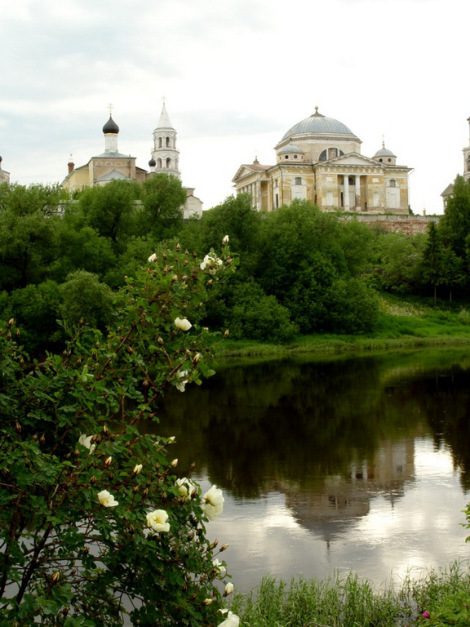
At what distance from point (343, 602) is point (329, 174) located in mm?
55055

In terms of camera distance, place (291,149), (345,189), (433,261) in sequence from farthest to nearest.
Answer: (291,149) < (345,189) < (433,261)

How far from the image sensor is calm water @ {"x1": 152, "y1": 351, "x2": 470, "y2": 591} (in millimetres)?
7527

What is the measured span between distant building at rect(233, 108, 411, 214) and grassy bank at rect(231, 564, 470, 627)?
5249 centimetres

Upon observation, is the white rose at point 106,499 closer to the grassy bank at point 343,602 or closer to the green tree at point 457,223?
the grassy bank at point 343,602

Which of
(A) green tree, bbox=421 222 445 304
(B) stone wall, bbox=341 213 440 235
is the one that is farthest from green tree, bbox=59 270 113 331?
(B) stone wall, bbox=341 213 440 235

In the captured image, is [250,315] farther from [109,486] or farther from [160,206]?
[109,486]

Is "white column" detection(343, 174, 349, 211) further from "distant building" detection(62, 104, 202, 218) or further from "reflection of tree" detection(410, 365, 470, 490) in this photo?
"reflection of tree" detection(410, 365, 470, 490)

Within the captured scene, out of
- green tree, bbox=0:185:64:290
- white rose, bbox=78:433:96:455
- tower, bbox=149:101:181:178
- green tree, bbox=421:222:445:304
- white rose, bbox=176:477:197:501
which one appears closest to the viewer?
white rose, bbox=176:477:197:501

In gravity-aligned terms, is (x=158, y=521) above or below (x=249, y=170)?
below

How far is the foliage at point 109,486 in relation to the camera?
349 centimetres

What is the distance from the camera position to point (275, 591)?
6320mm

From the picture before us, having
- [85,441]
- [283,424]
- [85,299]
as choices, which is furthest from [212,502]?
[85,299]

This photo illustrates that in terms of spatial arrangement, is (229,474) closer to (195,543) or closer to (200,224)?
(195,543)

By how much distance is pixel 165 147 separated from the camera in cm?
6381
